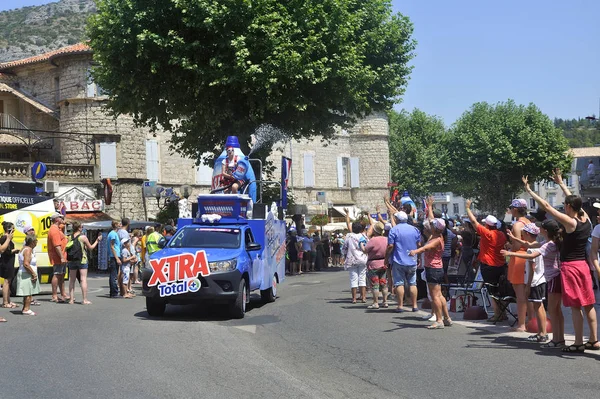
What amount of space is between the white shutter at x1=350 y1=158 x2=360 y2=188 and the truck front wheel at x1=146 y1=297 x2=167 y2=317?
45.4 metres

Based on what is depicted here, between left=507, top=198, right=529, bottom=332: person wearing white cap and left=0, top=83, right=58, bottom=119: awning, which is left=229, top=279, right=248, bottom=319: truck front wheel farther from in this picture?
left=0, top=83, right=58, bottom=119: awning

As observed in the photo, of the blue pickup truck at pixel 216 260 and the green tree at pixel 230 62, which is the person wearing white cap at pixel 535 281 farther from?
the green tree at pixel 230 62

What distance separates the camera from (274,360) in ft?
33.4

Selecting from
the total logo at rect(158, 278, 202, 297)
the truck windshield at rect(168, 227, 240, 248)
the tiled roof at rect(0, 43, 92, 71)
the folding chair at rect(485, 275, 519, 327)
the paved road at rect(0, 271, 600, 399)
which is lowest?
the paved road at rect(0, 271, 600, 399)

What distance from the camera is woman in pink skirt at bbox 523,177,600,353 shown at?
10.1 metres

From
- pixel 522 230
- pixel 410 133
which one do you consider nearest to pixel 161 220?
pixel 522 230

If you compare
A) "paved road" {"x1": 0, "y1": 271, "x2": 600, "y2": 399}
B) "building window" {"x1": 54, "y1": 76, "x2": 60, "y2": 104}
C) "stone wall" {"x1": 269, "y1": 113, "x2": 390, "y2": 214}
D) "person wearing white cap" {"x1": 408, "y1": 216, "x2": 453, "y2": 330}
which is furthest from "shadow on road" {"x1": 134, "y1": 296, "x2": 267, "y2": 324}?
"stone wall" {"x1": 269, "y1": 113, "x2": 390, "y2": 214}

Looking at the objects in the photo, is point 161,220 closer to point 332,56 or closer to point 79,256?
point 332,56

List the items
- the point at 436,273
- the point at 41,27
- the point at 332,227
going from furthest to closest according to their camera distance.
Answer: the point at 41,27 < the point at 332,227 < the point at 436,273

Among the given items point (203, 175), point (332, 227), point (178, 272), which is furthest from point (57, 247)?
point (332, 227)

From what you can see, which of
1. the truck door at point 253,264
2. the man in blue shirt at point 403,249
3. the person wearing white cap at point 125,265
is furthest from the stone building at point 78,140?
the man in blue shirt at point 403,249

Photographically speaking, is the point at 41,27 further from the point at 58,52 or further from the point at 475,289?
the point at 475,289

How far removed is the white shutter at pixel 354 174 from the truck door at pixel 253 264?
1709 inches

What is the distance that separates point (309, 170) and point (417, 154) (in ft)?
101
